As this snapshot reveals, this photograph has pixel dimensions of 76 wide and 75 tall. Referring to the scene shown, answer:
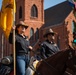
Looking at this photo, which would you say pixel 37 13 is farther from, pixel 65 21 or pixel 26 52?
pixel 26 52

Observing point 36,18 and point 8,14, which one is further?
point 36,18

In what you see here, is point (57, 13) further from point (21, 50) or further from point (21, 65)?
point (21, 65)

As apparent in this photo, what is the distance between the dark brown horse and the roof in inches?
1876

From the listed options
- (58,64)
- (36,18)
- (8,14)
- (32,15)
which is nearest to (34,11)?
(32,15)

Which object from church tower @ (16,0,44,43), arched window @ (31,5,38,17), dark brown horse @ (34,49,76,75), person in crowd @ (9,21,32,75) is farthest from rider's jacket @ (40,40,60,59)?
arched window @ (31,5,38,17)

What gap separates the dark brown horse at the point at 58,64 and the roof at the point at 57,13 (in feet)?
156

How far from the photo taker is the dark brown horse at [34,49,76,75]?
7.32 metres

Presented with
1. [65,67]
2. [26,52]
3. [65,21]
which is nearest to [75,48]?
[65,67]

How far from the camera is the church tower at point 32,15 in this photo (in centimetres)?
5844

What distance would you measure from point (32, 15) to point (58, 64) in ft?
171

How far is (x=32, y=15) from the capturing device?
2339 inches

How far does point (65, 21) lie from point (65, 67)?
153 feet

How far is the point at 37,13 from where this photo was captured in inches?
2363

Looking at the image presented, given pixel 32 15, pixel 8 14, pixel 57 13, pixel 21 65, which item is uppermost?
pixel 57 13
